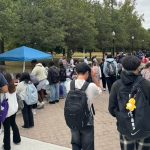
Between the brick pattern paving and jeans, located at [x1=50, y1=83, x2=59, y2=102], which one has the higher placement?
jeans, located at [x1=50, y1=83, x2=59, y2=102]

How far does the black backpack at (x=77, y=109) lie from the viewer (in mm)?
5219

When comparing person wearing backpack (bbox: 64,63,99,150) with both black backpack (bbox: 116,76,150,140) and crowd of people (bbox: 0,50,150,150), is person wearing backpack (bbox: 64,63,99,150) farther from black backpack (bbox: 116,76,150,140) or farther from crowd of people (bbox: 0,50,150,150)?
black backpack (bbox: 116,76,150,140)

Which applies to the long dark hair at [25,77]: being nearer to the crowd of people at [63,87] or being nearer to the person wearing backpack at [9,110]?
the crowd of people at [63,87]

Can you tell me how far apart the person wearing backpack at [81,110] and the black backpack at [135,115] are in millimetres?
924

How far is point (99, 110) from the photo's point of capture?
11734mm

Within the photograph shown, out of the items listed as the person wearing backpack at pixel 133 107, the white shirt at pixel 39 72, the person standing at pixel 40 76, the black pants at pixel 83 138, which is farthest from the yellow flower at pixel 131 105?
the white shirt at pixel 39 72

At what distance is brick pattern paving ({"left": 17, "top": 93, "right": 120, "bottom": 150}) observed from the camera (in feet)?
25.8

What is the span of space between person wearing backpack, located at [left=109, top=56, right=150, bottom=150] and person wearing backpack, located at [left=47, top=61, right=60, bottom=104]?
8.55 metres

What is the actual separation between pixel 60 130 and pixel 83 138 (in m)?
3.56

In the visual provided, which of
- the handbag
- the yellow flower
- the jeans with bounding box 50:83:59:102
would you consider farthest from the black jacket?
the jeans with bounding box 50:83:59:102

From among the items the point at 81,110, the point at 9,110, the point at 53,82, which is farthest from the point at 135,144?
the point at 53,82

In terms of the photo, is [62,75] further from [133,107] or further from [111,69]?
[133,107]

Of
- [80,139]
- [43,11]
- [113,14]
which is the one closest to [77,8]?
[43,11]

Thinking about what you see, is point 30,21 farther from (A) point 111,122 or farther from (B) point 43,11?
(A) point 111,122
